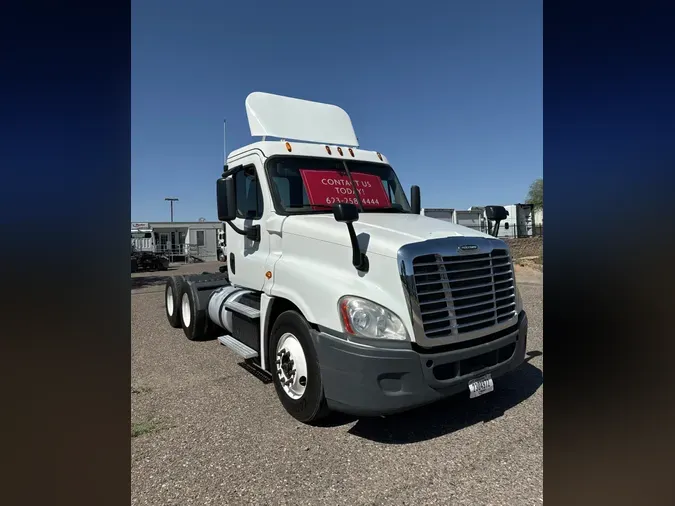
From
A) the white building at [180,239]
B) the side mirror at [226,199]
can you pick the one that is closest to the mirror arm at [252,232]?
the side mirror at [226,199]

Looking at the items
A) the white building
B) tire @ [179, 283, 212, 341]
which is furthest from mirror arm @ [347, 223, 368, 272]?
the white building

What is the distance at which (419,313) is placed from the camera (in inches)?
118

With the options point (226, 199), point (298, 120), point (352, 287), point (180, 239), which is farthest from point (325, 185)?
point (180, 239)

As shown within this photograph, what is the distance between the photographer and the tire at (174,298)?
7012 millimetres

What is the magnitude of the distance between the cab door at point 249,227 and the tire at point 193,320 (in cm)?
132

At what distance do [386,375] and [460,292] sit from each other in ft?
3.05

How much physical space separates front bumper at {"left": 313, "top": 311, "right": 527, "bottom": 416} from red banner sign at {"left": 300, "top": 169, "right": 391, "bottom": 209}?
5.62ft

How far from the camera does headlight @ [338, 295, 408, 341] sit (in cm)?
302

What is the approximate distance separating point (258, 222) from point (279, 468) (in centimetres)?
260

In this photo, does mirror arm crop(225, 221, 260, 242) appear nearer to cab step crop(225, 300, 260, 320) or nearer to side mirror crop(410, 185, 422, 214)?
cab step crop(225, 300, 260, 320)

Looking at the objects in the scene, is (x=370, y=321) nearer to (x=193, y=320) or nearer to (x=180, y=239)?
(x=193, y=320)

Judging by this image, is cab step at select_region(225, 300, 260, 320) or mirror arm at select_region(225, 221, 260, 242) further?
mirror arm at select_region(225, 221, 260, 242)
